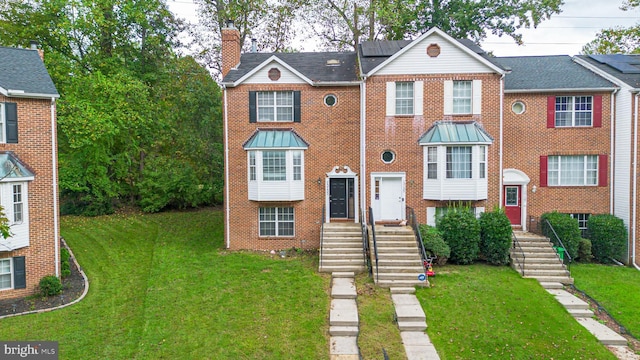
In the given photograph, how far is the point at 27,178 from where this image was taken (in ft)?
43.3

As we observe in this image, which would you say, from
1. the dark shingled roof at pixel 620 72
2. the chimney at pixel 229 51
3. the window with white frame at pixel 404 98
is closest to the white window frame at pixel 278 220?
the window with white frame at pixel 404 98

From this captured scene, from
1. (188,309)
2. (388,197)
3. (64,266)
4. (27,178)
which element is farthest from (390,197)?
(27,178)

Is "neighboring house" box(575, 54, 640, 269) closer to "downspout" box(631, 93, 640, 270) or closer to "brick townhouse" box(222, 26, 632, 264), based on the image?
"downspout" box(631, 93, 640, 270)

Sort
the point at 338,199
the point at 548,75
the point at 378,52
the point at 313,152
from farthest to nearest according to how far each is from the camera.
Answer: the point at 378,52 < the point at 548,75 < the point at 338,199 < the point at 313,152

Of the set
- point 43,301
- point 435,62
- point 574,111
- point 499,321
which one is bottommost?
point 43,301

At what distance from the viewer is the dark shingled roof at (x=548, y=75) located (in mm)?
16984

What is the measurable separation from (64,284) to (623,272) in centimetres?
2028

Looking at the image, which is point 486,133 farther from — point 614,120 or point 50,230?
point 50,230

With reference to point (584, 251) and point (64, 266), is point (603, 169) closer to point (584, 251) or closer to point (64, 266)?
point (584, 251)

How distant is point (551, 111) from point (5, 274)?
21.1 m

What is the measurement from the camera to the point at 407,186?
1688 cm

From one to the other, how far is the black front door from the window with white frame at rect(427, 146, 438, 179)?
354 cm

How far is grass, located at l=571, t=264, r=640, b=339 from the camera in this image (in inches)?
451

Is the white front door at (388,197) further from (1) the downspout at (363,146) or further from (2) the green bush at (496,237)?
(2) the green bush at (496,237)
